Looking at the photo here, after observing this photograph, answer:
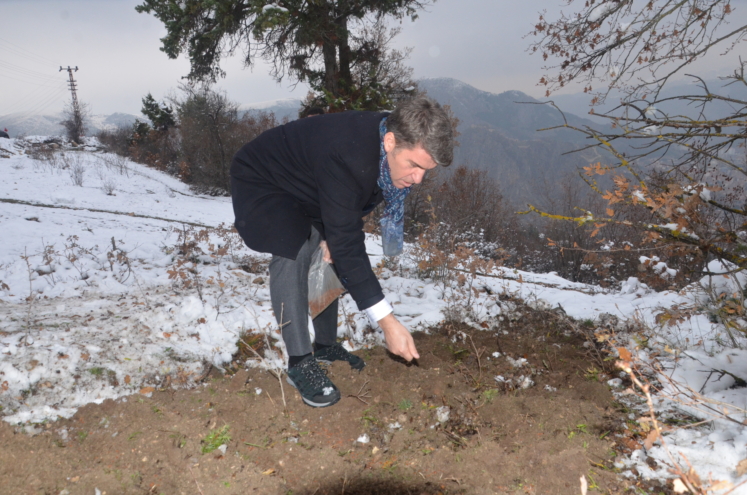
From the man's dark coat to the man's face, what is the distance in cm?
6

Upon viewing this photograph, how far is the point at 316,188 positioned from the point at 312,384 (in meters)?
1.00

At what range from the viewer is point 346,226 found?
1.79 meters

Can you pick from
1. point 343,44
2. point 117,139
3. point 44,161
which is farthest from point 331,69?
point 117,139

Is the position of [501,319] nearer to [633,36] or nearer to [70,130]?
[633,36]

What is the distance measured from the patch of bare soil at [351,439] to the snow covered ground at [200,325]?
7.5 inches

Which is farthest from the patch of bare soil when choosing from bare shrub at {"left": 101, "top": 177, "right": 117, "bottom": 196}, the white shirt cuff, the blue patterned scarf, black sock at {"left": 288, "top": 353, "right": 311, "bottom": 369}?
bare shrub at {"left": 101, "top": 177, "right": 117, "bottom": 196}

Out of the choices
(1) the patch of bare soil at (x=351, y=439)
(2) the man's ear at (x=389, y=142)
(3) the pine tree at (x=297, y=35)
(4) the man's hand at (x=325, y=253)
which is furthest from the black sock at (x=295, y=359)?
(3) the pine tree at (x=297, y=35)

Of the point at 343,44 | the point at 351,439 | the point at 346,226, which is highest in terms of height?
the point at 343,44

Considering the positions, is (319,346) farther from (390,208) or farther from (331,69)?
(331,69)

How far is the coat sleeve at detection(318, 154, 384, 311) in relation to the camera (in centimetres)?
177

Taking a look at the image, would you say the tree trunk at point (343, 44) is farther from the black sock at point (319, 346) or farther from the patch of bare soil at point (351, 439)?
the patch of bare soil at point (351, 439)

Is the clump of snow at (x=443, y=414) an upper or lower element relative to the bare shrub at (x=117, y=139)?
lower

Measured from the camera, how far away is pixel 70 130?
1064 inches

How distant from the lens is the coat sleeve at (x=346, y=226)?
1.77m
